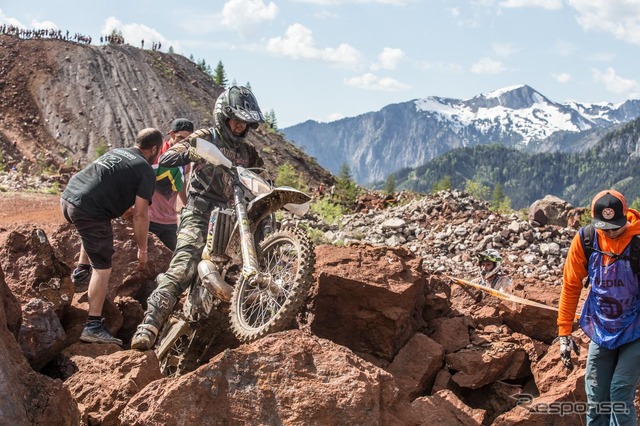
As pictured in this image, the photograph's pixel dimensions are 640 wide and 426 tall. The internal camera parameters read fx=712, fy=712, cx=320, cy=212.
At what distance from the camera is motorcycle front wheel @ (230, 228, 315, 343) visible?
4.79 m

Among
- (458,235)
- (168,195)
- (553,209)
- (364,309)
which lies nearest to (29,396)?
(364,309)

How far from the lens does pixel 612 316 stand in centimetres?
479

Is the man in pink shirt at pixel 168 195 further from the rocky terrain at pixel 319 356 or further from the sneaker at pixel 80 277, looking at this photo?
the sneaker at pixel 80 277

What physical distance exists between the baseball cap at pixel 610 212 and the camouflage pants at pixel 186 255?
9.91 feet

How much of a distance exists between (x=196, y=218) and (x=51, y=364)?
1.60 meters

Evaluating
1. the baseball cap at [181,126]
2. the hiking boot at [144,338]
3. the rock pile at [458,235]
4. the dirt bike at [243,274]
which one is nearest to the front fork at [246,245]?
the dirt bike at [243,274]

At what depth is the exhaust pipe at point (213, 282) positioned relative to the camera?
529 centimetres

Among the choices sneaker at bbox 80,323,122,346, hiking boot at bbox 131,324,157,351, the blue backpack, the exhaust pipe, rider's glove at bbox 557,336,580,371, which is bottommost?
sneaker at bbox 80,323,122,346

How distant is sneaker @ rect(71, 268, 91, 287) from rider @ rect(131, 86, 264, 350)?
44.1 inches

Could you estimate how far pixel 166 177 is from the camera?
8031 millimetres

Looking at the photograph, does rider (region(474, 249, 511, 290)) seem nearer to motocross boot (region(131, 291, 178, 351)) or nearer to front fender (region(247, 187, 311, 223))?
front fender (region(247, 187, 311, 223))

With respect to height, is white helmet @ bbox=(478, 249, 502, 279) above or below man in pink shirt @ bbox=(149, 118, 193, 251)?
below

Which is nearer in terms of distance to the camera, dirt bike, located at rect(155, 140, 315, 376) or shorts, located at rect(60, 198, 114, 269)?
dirt bike, located at rect(155, 140, 315, 376)

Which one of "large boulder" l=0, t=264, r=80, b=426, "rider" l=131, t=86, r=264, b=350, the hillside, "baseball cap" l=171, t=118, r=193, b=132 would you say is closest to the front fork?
"rider" l=131, t=86, r=264, b=350
